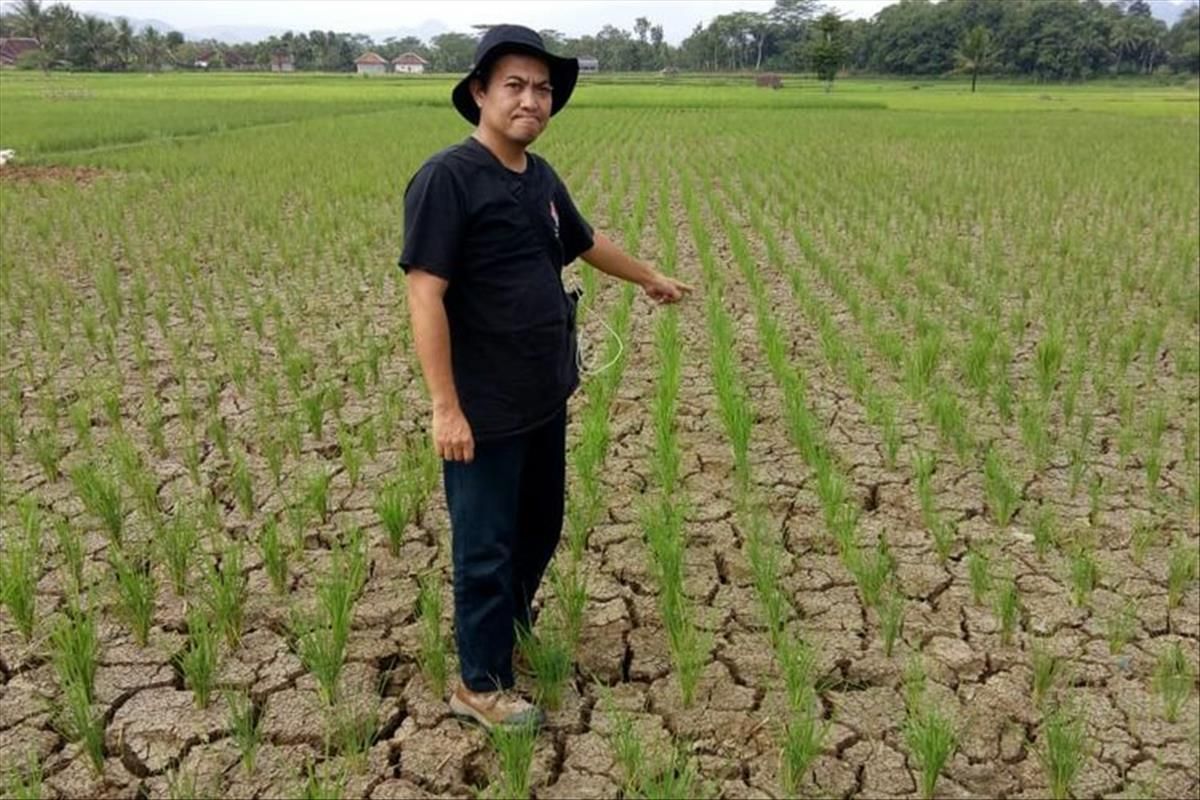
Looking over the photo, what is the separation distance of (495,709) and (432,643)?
12.0 inches

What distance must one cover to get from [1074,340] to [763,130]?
16.0m

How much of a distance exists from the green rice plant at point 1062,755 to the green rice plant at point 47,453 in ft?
10.9

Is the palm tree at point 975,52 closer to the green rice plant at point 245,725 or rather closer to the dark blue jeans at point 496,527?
the dark blue jeans at point 496,527

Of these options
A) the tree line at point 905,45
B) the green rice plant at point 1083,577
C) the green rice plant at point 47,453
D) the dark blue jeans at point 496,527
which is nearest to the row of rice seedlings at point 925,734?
the green rice plant at point 1083,577

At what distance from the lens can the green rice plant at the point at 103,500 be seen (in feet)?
9.76

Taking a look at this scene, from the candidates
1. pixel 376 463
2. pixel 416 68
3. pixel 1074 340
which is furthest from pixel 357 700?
pixel 416 68

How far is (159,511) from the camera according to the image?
3209mm

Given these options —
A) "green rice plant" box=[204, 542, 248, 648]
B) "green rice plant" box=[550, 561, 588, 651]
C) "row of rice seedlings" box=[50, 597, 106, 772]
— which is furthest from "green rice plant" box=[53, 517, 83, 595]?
"green rice plant" box=[550, 561, 588, 651]

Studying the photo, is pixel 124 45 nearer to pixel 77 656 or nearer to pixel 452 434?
pixel 77 656

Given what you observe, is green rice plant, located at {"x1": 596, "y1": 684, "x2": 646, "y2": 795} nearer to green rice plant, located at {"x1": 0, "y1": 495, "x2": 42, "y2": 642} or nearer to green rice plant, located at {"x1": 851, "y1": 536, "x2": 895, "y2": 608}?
green rice plant, located at {"x1": 851, "y1": 536, "x2": 895, "y2": 608}

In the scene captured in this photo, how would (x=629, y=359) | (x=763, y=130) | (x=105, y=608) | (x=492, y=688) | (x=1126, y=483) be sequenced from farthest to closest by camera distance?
(x=763, y=130) → (x=629, y=359) → (x=1126, y=483) → (x=105, y=608) → (x=492, y=688)

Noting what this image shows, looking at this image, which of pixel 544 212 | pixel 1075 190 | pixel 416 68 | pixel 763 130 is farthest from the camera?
pixel 416 68

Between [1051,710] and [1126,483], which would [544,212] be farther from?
[1126,483]

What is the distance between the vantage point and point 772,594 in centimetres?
262
